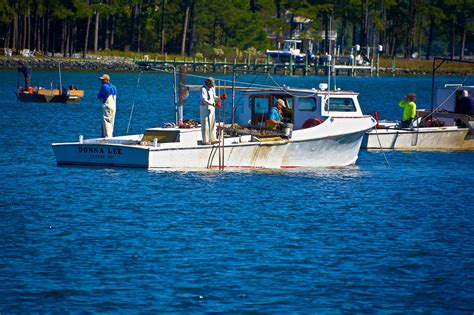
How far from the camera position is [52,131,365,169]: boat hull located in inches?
1258

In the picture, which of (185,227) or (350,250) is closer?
(350,250)

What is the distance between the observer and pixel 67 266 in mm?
20828

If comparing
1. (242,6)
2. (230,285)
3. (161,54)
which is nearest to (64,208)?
(230,285)

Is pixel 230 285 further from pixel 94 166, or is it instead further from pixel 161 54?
pixel 161 54

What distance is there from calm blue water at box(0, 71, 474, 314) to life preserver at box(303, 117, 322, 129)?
165 centimetres

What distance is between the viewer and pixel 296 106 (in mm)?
36125

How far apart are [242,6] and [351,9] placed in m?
19.4

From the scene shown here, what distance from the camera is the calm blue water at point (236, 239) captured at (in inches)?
746

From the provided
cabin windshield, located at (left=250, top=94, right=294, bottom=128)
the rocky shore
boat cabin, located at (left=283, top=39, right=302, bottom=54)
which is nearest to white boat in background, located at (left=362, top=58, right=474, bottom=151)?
cabin windshield, located at (left=250, top=94, right=294, bottom=128)

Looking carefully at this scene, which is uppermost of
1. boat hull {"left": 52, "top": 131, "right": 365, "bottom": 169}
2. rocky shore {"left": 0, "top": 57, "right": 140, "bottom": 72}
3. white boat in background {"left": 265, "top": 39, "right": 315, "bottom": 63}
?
white boat in background {"left": 265, "top": 39, "right": 315, "bottom": 63}

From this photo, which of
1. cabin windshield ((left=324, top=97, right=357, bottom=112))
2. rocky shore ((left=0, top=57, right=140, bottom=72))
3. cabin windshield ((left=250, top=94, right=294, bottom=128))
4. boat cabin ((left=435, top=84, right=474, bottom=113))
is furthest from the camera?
rocky shore ((left=0, top=57, right=140, bottom=72))

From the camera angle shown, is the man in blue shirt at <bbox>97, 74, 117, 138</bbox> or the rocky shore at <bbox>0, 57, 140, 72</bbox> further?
the rocky shore at <bbox>0, 57, 140, 72</bbox>

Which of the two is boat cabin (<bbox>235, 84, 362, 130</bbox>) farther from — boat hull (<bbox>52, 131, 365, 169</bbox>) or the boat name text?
the boat name text

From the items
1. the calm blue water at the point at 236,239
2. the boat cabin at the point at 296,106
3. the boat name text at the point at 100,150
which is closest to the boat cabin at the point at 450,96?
the calm blue water at the point at 236,239
